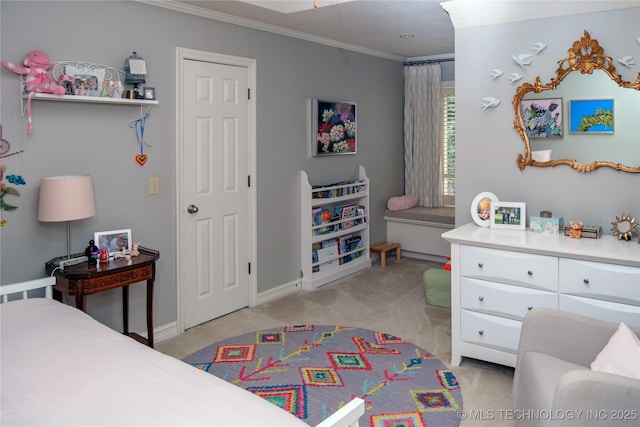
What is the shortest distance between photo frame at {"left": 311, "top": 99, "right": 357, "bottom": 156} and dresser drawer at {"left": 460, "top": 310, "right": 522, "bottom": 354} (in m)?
2.39

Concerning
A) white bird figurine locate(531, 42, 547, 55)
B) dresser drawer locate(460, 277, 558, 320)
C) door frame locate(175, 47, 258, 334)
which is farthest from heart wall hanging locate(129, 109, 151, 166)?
white bird figurine locate(531, 42, 547, 55)

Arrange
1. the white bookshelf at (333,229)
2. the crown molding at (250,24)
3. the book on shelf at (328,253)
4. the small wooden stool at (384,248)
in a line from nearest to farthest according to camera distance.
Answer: the crown molding at (250,24) → the white bookshelf at (333,229) → the book on shelf at (328,253) → the small wooden stool at (384,248)

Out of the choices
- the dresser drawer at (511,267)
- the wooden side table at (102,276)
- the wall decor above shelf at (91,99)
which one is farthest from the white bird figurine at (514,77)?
the wooden side table at (102,276)

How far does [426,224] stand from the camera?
597cm

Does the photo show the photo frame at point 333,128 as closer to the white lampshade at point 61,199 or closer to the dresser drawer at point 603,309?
the white lampshade at point 61,199

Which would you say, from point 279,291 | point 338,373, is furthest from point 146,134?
point 338,373

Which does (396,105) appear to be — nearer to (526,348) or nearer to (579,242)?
(579,242)

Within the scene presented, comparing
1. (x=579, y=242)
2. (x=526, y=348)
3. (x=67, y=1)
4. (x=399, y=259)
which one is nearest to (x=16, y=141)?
(x=67, y=1)

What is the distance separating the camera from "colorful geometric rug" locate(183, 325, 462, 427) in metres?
2.73

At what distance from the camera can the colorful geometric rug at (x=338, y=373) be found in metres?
2.73

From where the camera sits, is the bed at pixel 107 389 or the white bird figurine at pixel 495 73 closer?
the bed at pixel 107 389

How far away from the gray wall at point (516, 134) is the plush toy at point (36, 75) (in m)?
2.54

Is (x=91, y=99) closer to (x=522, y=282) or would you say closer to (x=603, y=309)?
(x=522, y=282)

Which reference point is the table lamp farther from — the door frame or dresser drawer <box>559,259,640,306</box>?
dresser drawer <box>559,259,640,306</box>
